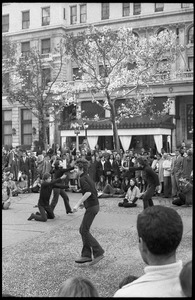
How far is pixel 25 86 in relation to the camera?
102ft

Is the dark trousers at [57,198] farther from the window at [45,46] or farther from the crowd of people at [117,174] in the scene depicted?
the window at [45,46]

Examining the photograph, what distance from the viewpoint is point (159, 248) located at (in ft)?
7.68

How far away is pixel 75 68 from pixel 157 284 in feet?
128

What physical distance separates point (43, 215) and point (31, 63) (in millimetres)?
23073

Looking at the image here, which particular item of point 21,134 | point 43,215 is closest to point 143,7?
point 21,134

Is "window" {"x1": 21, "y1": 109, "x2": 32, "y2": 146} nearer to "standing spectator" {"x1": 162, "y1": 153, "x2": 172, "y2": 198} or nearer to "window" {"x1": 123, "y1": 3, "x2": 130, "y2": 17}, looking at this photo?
"window" {"x1": 123, "y1": 3, "x2": 130, "y2": 17}

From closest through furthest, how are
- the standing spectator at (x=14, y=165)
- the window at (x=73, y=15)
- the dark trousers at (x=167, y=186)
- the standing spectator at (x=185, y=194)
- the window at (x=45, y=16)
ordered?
the standing spectator at (x=185, y=194)
the dark trousers at (x=167, y=186)
the standing spectator at (x=14, y=165)
the window at (x=73, y=15)
the window at (x=45, y=16)

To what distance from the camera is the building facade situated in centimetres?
3080

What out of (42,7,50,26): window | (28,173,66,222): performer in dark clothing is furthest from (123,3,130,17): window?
(28,173,66,222): performer in dark clothing

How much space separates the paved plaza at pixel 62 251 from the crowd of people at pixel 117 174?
5.09 feet

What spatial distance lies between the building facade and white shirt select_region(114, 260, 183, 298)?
2569 cm

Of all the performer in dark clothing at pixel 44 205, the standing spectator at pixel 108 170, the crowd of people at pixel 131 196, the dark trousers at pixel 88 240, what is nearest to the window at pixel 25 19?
the crowd of people at pixel 131 196

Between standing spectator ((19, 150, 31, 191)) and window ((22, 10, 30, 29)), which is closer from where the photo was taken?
standing spectator ((19, 150, 31, 191))

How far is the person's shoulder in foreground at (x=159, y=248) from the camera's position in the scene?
2184 millimetres
